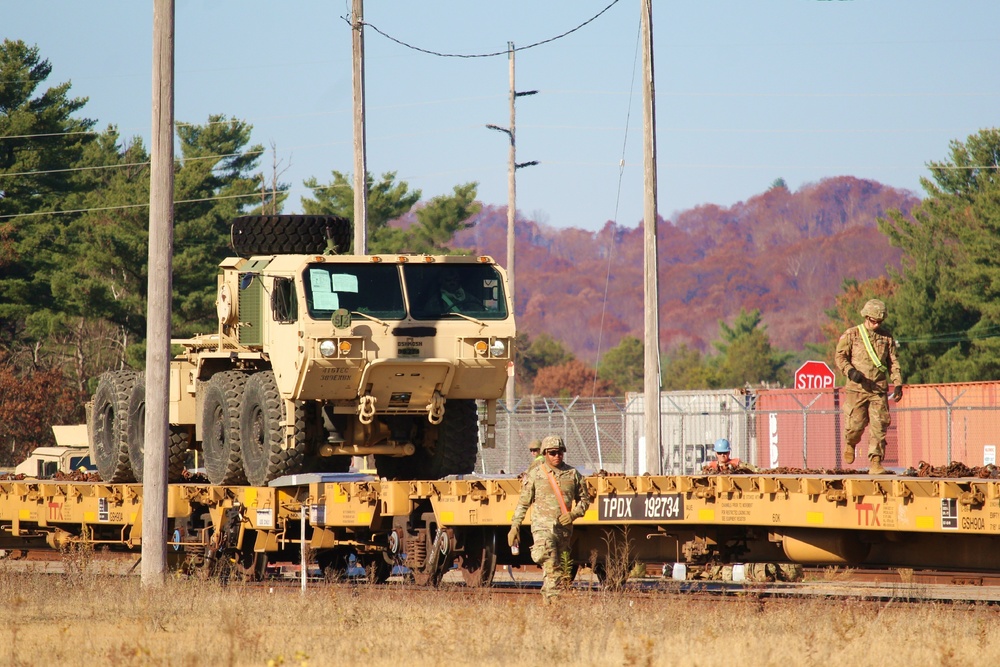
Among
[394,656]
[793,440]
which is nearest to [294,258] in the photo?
[394,656]

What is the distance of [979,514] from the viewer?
1029 centimetres

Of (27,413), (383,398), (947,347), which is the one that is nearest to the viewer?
(383,398)

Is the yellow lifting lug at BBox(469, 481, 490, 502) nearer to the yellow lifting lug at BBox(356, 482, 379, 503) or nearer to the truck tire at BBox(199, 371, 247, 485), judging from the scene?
the yellow lifting lug at BBox(356, 482, 379, 503)

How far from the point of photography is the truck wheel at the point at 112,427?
1725cm

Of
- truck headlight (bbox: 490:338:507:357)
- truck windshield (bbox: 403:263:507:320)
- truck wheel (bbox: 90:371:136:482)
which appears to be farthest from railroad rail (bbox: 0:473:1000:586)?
truck windshield (bbox: 403:263:507:320)

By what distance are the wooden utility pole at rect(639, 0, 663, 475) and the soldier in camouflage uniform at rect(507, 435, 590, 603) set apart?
1085 cm

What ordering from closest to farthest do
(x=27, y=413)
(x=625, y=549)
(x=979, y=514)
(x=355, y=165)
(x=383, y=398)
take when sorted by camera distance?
(x=979, y=514) → (x=625, y=549) → (x=383, y=398) → (x=355, y=165) → (x=27, y=413)

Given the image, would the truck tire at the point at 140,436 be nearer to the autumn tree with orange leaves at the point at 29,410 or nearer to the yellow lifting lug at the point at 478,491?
the yellow lifting lug at the point at 478,491

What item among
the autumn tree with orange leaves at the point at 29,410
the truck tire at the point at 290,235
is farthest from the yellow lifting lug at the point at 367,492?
the autumn tree with orange leaves at the point at 29,410

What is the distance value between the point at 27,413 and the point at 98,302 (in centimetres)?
504

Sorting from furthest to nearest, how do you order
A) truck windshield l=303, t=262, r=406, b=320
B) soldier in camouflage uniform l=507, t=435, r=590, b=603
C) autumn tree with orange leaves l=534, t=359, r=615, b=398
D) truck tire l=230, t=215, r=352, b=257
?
autumn tree with orange leaves l=534, t=359, r=615, b=398, truck tire l=230, t=215, r=352, b=257, truck windshield l=303, t=262, r=406, b=320, soldier in camouflage uniform l=507, t=435, r=590, b=603

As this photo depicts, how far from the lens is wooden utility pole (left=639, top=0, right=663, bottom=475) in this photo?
2256 cm

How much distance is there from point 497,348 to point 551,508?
348 cm

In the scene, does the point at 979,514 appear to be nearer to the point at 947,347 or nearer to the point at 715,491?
the point at 715,491
